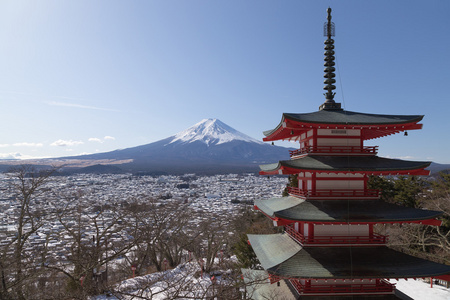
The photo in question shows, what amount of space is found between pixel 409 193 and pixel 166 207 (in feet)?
84.8

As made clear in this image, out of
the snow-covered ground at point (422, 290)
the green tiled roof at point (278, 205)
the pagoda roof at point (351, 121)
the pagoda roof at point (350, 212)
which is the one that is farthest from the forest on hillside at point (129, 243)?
the pagoda roof at point (351, 121)

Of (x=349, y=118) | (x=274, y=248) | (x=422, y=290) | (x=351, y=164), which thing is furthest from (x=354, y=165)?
(x=422, y=290)

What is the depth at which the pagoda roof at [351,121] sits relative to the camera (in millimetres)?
9680

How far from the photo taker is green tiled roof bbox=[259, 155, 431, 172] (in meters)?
9.29

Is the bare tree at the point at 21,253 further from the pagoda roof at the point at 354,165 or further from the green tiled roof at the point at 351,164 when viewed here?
the green tiled roof at the point at 351,164

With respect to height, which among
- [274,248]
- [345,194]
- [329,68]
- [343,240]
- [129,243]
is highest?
[329,68]

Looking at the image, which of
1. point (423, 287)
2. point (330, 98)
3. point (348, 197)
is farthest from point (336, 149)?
point (423, 287)

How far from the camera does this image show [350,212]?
31.1ft

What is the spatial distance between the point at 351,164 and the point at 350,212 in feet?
5.50

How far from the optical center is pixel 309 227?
9.98m

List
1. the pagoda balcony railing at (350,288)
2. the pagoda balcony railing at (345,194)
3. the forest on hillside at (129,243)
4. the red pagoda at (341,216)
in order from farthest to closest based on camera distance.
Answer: the forest on hillside at (129,243)
the pagoda balcony railing at (345,194)
the pagoda balcony railing at (350,288)
the red pagoda at (341,216)

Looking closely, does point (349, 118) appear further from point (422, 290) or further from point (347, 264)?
point (422, 290)

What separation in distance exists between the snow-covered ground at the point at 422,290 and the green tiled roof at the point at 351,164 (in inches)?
414

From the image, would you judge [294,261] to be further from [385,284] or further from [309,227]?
[385,284]
